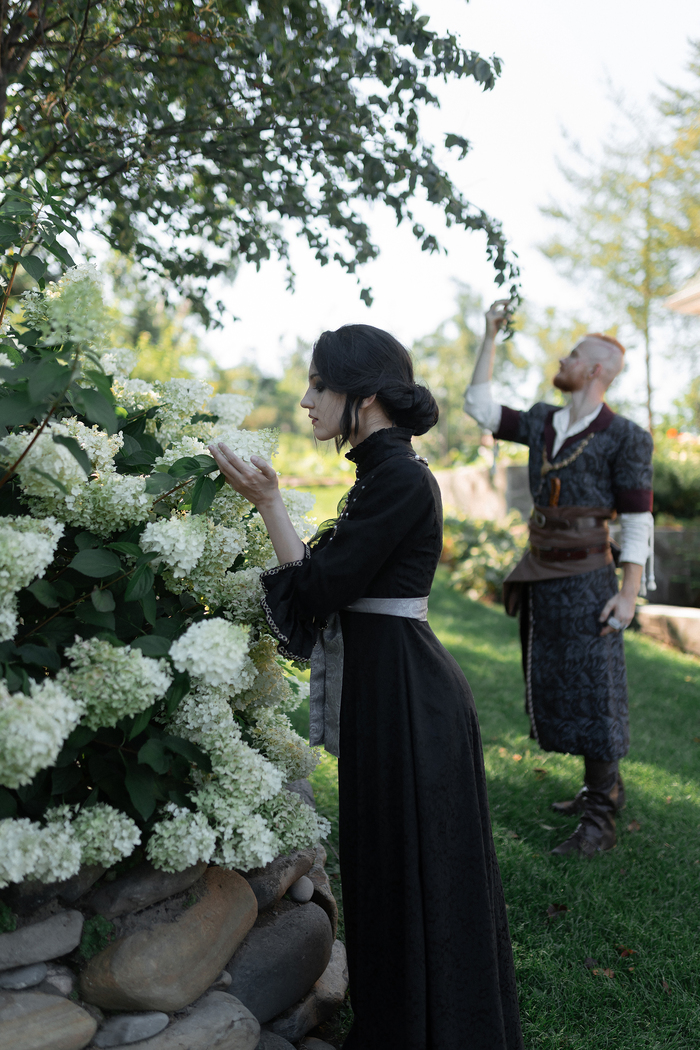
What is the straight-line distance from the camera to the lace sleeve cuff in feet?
5.52

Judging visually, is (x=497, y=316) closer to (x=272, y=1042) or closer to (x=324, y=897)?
(x=324, y=897)

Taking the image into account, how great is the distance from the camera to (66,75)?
8.04 feet

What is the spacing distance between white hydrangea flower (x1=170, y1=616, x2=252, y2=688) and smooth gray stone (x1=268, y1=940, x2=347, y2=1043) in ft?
3.48

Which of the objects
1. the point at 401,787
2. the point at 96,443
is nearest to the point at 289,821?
the point at 401,787

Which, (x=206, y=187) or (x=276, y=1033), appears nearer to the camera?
(x=276, y=1033)

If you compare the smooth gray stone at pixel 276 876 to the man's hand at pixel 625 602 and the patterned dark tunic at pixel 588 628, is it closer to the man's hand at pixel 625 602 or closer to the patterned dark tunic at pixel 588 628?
the patterned dark tunic at pixel 588 628

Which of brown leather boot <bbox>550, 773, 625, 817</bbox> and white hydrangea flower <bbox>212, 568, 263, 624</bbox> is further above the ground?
white hydrangea flower <bbox>212, 568, 263, 624</bbox>

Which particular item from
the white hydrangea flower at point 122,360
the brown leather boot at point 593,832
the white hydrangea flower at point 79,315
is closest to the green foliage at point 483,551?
the brown leather boot at point 593,832

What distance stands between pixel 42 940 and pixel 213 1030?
0.43 meters

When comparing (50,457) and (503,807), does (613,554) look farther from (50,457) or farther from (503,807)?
(50,457)

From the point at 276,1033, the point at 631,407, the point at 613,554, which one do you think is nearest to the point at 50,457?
the point at 276,1033

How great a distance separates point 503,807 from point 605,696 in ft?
2.32

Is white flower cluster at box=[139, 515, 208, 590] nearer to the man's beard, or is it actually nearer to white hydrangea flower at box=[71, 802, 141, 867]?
white hydrangea flower at box=[71, 802, 141, 867]

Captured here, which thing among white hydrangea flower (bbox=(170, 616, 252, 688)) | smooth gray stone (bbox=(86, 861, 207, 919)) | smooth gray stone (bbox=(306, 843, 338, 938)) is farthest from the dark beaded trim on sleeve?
smooth gray stone (bbox=(306, 843, 338, 938))
